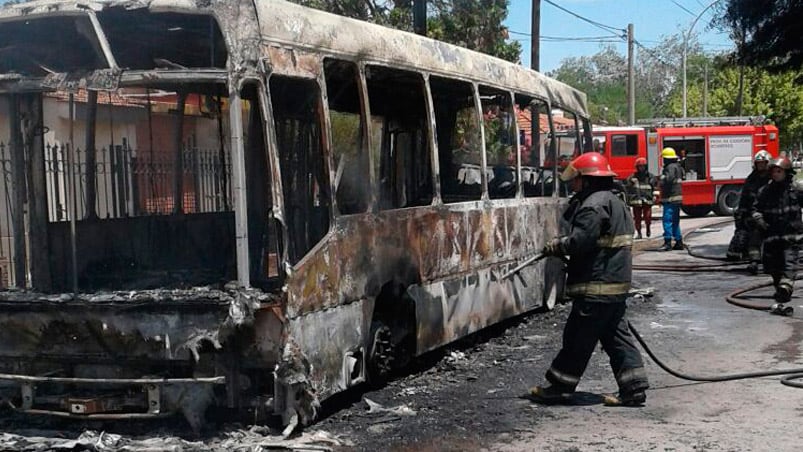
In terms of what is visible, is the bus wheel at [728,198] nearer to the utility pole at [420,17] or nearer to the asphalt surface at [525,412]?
the utility pole at [420,17]

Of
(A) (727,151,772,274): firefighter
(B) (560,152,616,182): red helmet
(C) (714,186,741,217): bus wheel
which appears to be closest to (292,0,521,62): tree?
(A) (727,151,772,274): firefighter

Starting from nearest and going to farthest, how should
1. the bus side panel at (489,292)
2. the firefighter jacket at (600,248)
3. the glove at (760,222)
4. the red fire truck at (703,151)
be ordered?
the firefighter jacket at (600,248)
the bus side panel at (489,292)
the glove at (760,222)
the red fire truck at (703,151)

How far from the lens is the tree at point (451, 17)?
2167 centimetres

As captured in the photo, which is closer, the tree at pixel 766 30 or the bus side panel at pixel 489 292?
the bus side panel at pixel 489 292

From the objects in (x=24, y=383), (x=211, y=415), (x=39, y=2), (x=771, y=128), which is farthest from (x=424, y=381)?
(x=771, y=128)

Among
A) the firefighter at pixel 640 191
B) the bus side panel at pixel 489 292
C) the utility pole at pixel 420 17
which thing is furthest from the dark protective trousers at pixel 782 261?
the firefighter at pixel 640 191

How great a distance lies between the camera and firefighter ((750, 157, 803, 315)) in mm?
10711

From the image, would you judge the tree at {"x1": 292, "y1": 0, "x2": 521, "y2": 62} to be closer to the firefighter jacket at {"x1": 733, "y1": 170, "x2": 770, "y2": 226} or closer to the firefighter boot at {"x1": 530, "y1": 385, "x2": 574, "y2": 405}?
the firefighter jacket at {"x1": 733, "y1": 170, "x2": 770, "y2": 226}

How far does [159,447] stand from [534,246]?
5.72 meters

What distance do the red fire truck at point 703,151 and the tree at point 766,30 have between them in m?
11.3

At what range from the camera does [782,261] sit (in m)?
10.7

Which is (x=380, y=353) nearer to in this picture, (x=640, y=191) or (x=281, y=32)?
(x=281, y=32)

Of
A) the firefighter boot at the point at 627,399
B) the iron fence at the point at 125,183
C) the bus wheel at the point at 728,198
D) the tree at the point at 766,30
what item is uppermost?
the tree at the point at 766,30

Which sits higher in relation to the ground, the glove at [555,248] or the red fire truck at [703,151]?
the red fire truck at [703,151]
